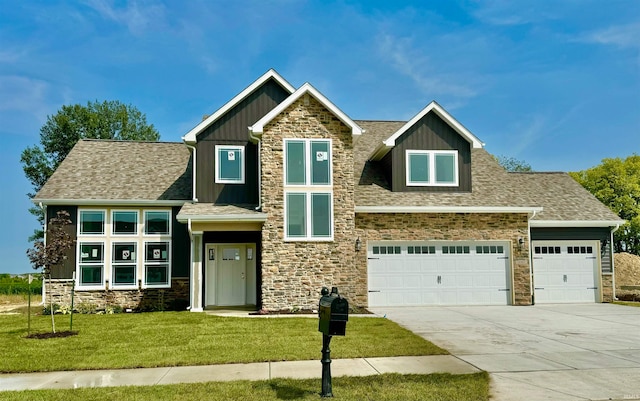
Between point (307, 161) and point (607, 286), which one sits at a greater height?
point (307, 161)

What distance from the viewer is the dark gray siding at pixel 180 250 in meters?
18.5

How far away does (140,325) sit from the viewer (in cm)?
1404

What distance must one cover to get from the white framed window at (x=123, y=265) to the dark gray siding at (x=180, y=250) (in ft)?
4.31

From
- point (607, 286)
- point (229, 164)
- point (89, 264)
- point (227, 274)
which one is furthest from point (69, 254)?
point (607, 286)

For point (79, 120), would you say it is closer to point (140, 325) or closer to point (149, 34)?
point (149, 34)

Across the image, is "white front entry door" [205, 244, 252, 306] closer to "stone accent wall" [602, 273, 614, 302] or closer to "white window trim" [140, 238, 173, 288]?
"white window trim" [140, 238, 173, 288]

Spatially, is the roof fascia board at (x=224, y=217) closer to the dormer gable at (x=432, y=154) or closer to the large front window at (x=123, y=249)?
the large front window at (x=123, y=249)

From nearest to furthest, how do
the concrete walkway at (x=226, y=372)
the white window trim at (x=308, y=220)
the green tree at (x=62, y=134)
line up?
the concrete walkway at (x=226, y=372), the white window trim at (x=308, y=220), the green tree at (x=62, y=134)

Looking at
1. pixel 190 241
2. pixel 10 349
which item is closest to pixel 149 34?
pixel 190 241

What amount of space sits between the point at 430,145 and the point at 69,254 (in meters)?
13.2

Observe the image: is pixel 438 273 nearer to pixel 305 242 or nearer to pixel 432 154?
pixel 432 154

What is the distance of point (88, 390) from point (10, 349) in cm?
461

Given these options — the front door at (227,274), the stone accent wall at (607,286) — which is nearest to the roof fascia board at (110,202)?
the front door at (227,274)

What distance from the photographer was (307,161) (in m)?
17.2
